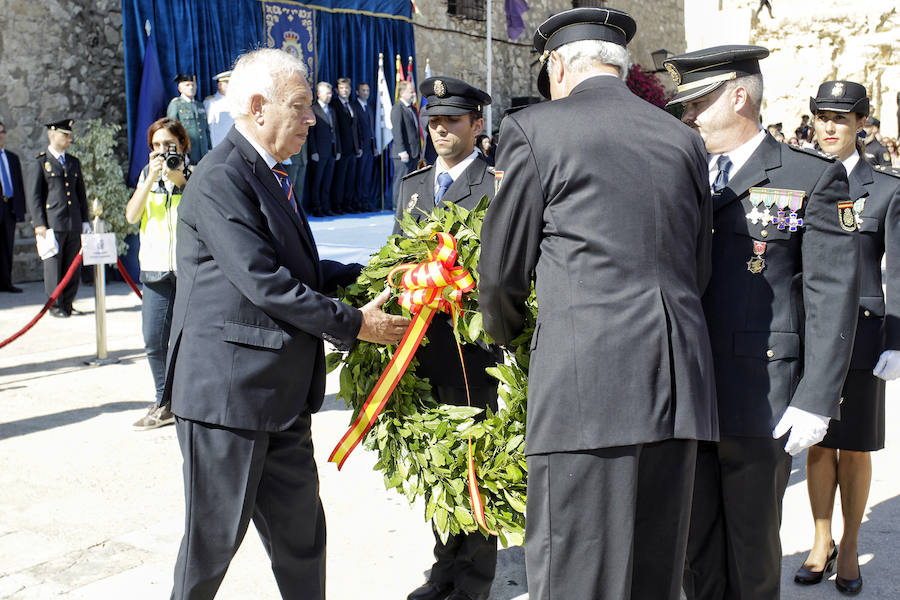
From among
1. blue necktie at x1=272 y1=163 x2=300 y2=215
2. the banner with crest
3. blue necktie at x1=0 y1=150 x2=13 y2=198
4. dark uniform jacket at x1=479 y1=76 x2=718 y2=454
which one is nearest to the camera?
dark uniform jacket at x1=479 y1=76 x2=718 y2=454

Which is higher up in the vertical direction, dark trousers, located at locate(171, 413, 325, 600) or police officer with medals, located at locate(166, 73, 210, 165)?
police officer with medals, located at locate(166, 73, 210, 165)

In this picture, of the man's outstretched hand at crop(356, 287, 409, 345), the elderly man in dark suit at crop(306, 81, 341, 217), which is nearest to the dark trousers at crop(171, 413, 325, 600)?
the man's outstretched hand at crop(356, 287, 409, 345)

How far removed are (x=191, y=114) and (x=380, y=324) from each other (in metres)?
9.93

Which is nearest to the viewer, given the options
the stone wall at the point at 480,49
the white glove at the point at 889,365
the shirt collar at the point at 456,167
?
the white glove at the point at 889,365

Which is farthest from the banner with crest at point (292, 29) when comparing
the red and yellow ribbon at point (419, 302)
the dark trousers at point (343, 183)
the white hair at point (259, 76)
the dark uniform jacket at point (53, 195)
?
the red and yellow ribbon at point (419, 302)

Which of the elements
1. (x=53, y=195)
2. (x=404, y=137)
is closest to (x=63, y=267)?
(x=53, y=195)

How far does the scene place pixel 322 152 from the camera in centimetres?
1459

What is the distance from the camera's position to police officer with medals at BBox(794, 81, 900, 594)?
345 centimetres

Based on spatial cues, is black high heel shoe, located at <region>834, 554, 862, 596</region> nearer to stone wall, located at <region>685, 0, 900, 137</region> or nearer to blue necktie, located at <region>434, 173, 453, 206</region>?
blue necktie, located at <region>434, 173, 453, 206</region>

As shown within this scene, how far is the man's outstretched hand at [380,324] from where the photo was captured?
115 inches

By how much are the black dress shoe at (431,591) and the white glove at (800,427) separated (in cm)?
149

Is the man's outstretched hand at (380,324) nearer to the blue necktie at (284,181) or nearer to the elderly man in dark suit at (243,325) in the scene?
the elderly man in dark suit at (243,325)

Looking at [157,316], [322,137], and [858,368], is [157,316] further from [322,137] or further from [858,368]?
[322,137]

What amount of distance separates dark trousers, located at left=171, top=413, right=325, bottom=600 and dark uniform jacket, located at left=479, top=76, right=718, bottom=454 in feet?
3.07
